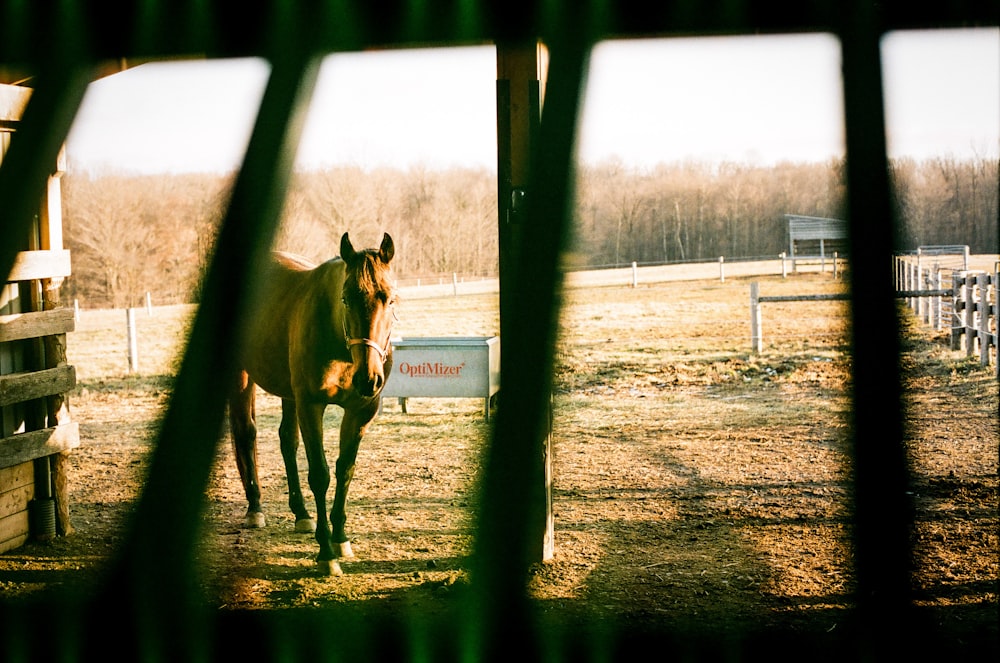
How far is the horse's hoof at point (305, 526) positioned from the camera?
5074 mm

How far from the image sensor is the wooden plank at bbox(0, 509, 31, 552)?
4.67m

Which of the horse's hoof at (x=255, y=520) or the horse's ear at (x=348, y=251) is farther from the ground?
the horse's ear at (x=348, y=251)

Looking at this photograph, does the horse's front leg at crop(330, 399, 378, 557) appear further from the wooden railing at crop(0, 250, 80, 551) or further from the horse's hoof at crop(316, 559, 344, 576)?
the wooden railing at crop(0, 250, 80, 551)

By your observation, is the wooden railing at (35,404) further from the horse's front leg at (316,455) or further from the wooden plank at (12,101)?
the horse's front leg at (316,455)

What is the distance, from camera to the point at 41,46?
11.6 ft

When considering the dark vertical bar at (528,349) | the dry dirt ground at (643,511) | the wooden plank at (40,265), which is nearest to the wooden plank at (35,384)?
the wooden plank at (40,265)

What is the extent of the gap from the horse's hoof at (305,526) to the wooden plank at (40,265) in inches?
80.4

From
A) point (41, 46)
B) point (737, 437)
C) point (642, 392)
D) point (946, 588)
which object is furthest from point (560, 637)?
point (642, 392)

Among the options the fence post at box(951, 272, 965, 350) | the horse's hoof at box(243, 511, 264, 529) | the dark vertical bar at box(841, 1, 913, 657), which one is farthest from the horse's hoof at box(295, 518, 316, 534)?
the fence post at box(951, 272, 965, 350)

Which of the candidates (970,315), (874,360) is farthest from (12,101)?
(970,315)

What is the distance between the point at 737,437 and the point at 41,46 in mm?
6293

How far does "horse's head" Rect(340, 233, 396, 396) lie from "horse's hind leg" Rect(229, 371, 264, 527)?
1752 millimetres

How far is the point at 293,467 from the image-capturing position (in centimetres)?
514

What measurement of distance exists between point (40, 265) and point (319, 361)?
1839 millimetres
